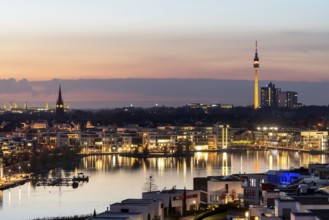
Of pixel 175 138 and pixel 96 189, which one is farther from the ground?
pixel 175 138

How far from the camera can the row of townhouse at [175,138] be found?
25391 mm

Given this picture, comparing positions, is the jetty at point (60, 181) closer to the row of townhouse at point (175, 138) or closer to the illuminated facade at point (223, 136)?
the row of townhouse at point (175, 138)

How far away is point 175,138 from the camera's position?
90.7ft

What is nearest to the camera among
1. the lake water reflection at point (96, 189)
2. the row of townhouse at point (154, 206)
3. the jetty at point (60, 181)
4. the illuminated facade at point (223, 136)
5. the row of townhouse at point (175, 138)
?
the row of townhouse at point (154, 206)

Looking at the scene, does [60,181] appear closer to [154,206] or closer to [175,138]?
[154,206]

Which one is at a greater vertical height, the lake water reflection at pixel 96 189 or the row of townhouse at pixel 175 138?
the row of townhouse at pixel 175 138

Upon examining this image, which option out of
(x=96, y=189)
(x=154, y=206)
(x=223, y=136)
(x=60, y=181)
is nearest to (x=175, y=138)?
(x=223, y=136)

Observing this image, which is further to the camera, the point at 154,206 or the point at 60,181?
the point at 60,181

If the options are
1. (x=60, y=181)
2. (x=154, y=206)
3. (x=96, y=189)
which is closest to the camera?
(x=154, y=206)

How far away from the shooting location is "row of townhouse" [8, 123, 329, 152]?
2539 centimetres

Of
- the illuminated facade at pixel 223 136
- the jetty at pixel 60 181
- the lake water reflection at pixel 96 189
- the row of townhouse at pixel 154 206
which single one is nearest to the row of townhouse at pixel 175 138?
the illuminated facade at pixel 223 136

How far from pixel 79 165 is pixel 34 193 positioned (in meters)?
6.16

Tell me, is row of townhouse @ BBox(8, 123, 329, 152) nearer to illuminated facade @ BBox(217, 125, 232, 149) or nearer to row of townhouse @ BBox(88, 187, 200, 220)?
illuminated facade @ BBox(217, 125, 232, 149)

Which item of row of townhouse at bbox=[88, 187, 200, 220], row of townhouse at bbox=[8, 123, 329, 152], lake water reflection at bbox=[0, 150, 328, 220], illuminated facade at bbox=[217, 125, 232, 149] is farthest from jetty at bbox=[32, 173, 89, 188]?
illuminated facade at bbox=[217, 125, 232, 149]
